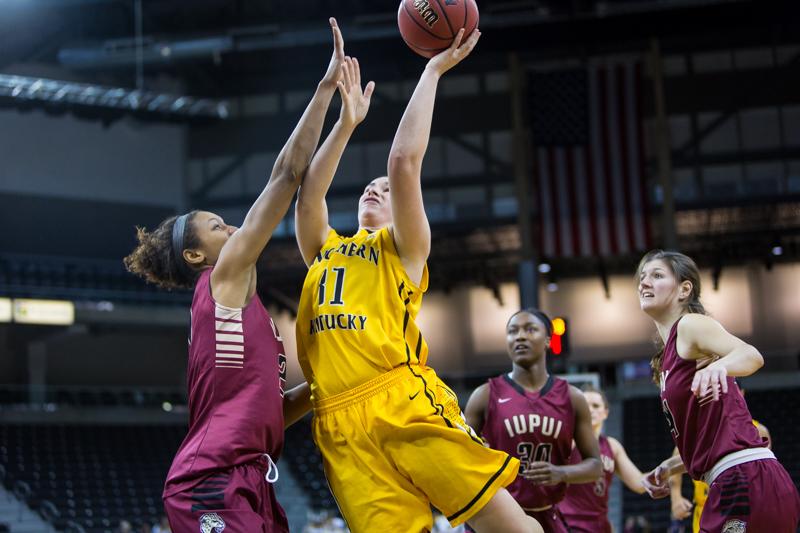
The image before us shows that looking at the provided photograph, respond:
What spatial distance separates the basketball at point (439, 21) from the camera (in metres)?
4.69

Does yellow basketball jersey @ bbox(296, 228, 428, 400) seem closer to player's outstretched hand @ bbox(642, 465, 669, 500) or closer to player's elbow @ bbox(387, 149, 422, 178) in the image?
player's elbow @ bbox(387, 149, 422, 178)

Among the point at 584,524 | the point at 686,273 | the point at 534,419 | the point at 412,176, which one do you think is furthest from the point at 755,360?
the point at 584,524

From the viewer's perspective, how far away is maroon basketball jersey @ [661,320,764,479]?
4.51 metres

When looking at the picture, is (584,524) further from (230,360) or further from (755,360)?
(230,360)

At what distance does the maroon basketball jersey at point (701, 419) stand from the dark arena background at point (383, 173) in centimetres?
1635

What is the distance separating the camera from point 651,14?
21.8 m

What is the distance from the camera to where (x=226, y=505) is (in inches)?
153

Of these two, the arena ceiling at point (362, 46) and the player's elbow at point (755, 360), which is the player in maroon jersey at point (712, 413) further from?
the arena ceiling at point (362, 46)

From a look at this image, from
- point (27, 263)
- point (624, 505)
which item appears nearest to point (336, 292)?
point (624, 505)

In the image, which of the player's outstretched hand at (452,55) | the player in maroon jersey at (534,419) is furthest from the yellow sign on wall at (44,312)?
the player's outstretched hand at (452,55)

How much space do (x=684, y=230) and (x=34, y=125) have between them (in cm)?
1718

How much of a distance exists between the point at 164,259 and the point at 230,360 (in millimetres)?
578

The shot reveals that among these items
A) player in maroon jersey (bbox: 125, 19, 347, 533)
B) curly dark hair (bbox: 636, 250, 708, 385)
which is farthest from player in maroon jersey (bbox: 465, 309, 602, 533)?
player in maroon jersey (bbox: 125, 19, 347, 533)

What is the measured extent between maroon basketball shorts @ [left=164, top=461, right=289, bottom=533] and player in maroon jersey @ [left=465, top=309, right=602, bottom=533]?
2.33 m
